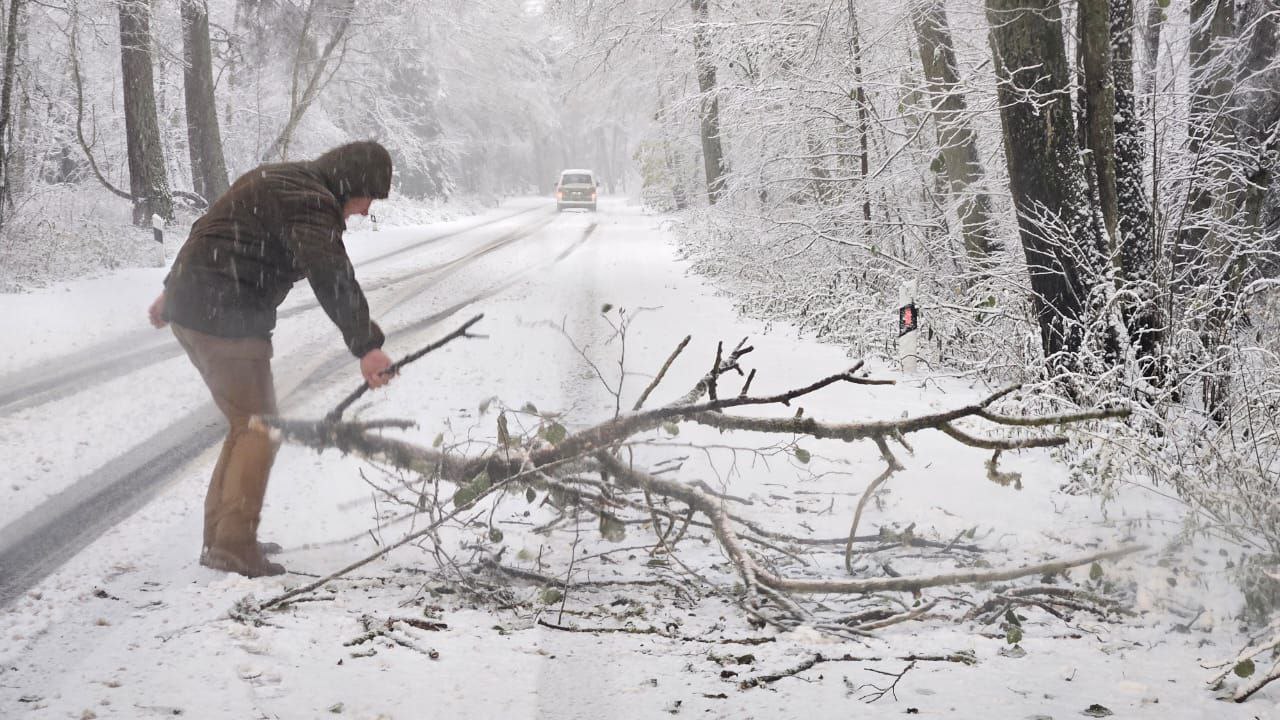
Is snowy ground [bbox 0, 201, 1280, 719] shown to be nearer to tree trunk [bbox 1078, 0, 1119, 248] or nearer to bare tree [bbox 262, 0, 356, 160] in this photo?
tree trunk [bbox 1078, 0, 1119, 248]

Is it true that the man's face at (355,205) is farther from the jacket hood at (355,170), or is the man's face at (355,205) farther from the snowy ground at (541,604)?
the snowy ground at (541,604)

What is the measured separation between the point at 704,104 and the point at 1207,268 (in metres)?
8.23

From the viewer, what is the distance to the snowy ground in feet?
8.09

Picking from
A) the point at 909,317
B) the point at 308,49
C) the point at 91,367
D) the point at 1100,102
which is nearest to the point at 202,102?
the point at 308,49

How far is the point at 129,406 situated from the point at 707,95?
7.26m

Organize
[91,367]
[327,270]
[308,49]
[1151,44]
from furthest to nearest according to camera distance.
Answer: [308,49]
[1151,44]
[91,367]
[327,270]

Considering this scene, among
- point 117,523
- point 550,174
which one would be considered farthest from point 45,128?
point 550,174

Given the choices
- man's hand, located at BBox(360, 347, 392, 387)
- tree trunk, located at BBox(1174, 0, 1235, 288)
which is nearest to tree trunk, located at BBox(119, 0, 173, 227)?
man's hand, located at BBox(360, 347, 392, 387)

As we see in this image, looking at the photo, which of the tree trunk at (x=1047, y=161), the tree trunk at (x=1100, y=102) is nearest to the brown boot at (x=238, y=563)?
the tree trunk at (x=1047, y=161)

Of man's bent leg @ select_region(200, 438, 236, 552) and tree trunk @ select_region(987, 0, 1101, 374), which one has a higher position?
tree trunk @ select_region(987, 0, 1101, 374)

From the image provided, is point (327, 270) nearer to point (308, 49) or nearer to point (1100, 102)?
point (1100, 102)

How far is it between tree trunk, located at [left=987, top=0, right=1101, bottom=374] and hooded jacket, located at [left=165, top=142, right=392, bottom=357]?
3960 millimetres

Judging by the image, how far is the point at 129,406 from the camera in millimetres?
5828

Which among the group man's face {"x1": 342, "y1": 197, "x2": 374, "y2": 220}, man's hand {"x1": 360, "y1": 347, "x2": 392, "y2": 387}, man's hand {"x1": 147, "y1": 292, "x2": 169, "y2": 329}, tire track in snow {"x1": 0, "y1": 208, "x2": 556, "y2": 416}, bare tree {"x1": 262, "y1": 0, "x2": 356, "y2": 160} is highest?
bare tree {"x1": 262, "y1": 0, "x2": 356, "y2": 160}
